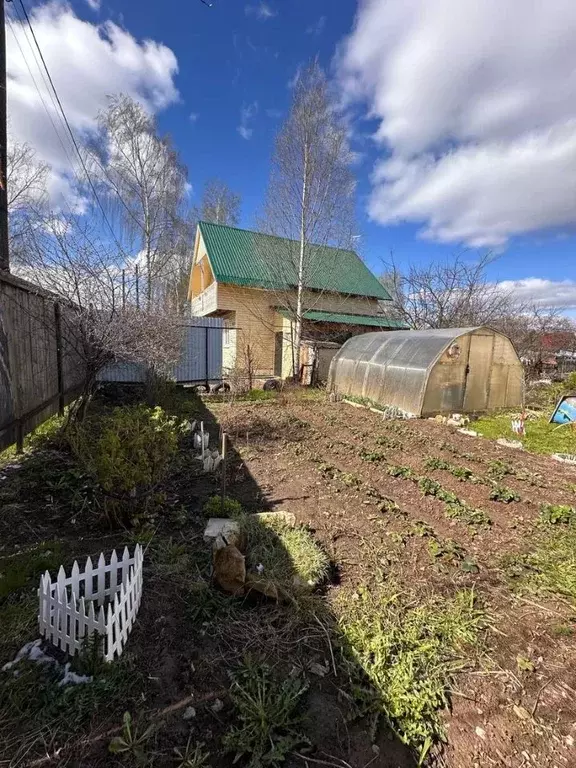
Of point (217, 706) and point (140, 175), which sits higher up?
point (140, 175)

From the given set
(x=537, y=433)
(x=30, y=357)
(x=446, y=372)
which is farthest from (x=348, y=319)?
(x=30, y=357)

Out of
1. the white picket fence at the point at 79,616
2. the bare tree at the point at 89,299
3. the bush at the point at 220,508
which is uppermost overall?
the bare tree at the point at 89,299

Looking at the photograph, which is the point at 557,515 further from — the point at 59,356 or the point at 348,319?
the point at 348,319

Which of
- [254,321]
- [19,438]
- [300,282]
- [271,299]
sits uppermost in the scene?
[300,282]

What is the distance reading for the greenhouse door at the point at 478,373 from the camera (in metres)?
8.68

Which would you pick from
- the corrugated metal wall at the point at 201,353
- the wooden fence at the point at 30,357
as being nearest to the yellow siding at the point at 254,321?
the corrugated metal wall at the point at 201,353

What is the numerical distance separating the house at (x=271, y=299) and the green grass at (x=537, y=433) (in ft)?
22.2

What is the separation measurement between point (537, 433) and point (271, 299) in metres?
10.8

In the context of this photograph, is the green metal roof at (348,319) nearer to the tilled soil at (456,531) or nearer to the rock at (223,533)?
the tilled soil at (456,531)

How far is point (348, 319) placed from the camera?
609 inches

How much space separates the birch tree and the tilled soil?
7965mm

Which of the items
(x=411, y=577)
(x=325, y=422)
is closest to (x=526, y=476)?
(x=411, y=577)

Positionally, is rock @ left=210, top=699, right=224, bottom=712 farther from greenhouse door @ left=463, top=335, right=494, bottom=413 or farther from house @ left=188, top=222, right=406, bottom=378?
house @ left=188, top=222, right=406, bottom=378

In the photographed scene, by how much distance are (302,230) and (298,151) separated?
271 cm
